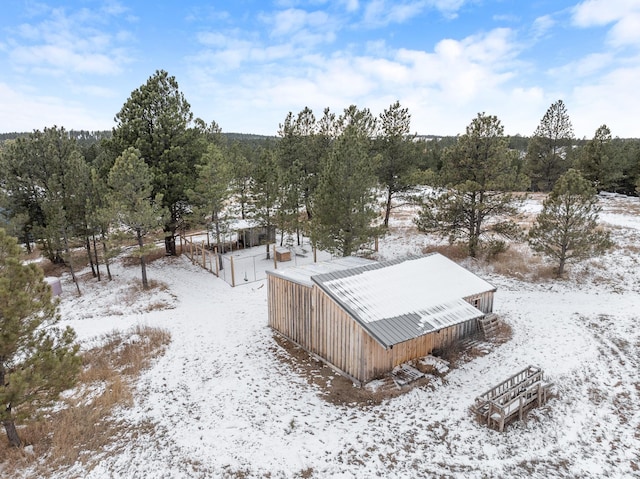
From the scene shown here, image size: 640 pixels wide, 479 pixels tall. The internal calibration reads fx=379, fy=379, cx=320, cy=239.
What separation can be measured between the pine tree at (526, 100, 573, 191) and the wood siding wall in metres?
28.9

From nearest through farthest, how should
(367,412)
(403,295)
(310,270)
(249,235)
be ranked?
1. (367,412)
2. (403,295)
3. (310,270)
4. (249,235)

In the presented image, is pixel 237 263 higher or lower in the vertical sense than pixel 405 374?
higher

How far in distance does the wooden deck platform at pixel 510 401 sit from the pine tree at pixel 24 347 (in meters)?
10.3

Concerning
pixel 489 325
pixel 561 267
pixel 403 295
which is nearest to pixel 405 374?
pixel 403 295

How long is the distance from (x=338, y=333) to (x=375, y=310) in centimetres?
145

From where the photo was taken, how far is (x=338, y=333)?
41.0ft

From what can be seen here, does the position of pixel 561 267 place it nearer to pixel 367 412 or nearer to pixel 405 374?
pixel 405 374

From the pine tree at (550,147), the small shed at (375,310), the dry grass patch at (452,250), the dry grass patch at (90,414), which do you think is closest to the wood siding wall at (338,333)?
the small shed at (375,310)

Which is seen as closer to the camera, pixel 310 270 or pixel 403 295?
pixel 403 295

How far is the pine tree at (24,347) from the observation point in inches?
305

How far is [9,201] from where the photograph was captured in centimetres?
2330

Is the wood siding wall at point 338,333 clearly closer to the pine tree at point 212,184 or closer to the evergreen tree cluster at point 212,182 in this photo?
the evergreen tree cluster at point 212,182

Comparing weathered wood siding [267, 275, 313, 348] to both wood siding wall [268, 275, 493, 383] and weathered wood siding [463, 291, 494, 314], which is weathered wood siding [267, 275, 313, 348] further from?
weathered wood siding [463, 291, 494, 314]

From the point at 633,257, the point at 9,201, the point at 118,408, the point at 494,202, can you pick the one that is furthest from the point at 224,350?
the point at 633,257
